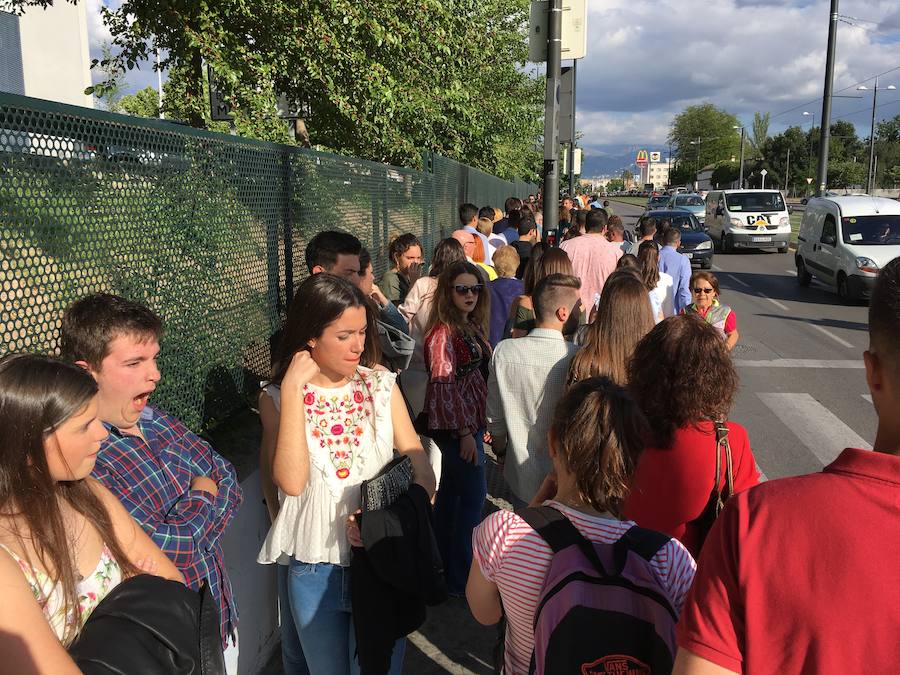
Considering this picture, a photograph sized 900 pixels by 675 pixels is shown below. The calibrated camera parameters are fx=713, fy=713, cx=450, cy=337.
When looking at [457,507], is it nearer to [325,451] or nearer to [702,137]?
[325,451]

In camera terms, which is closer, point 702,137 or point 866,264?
point 866,264

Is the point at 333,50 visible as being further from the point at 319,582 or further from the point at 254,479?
the point at 319,582

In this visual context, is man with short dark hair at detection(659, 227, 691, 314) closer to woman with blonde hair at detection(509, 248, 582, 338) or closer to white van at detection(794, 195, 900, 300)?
woman with blonde hair at detection(509, 248, 582, 338)

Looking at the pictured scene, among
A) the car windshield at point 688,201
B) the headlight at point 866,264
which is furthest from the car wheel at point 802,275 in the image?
the car windshield at point 688,201

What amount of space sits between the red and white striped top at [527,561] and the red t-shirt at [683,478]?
625 mm

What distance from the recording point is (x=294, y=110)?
9.98 meters

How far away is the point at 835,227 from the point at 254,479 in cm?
1485

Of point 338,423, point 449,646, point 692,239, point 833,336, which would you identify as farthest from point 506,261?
point 692,239

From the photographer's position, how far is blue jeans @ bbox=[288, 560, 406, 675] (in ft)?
8.52

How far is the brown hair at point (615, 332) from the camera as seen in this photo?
329cm

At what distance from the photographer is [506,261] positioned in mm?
6043

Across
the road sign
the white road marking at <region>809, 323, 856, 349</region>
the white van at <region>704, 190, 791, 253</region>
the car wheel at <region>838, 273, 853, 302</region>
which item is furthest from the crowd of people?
the white van at <region>704, 190, 791, 253</region>

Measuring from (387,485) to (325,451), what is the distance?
254 millimetres

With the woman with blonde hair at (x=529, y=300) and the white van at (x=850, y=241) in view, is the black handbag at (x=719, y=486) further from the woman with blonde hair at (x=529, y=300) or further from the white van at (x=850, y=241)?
the white van at (x=850, y=241)
